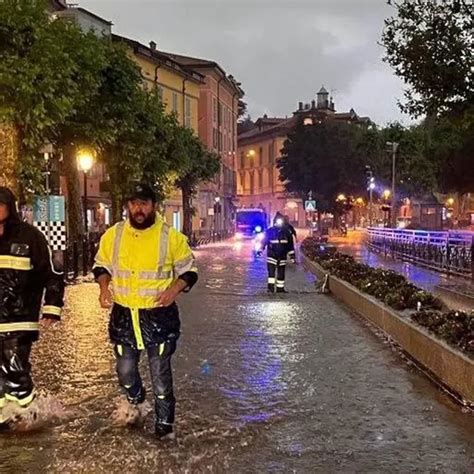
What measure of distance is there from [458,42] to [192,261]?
11034 millimetres

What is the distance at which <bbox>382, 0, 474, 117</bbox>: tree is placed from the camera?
15.6 metres

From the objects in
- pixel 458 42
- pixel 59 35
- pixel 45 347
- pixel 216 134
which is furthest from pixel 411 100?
pixel 216 134

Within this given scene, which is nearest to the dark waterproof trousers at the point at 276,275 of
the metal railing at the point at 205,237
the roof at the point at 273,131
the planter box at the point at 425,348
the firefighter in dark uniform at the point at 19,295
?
the planter box at the point at 425,348

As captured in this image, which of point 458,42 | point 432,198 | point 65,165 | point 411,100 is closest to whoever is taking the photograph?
point 458,42

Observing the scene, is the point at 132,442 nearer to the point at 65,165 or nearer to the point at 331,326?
the point at 331,326

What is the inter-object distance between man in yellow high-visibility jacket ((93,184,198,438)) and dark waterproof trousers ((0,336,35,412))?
2.17 feet

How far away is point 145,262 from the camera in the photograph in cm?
616

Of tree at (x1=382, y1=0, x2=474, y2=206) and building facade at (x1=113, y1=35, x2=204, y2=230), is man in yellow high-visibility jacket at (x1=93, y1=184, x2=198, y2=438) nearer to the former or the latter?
tree at (x1=382, y1=0, x2=474, y2=206)

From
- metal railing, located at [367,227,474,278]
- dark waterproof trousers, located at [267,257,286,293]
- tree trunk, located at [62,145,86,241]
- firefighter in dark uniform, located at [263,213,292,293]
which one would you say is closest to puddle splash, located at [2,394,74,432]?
firefighter in dark uniform, located at [263,213,292,293]

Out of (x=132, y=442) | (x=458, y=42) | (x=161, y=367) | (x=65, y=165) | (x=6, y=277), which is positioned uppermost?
(x=458, y=42)

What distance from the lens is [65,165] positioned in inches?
1023

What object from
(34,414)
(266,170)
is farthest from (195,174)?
(266,170)

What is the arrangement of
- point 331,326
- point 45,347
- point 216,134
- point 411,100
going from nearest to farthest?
point 45,347 < point 331,326 < point 411,100 < point 216,134

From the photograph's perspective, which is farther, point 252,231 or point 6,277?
point 252,231
